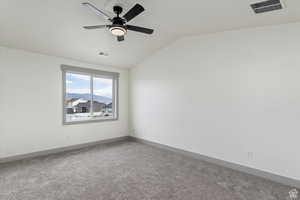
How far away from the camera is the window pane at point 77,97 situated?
4.53m

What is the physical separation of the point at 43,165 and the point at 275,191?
4324 millimetres

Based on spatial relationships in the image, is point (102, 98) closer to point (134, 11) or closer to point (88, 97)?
point (88, 97)

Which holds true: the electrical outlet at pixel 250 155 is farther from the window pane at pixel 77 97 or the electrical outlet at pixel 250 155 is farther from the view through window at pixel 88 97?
the window pane at pixel 77 97

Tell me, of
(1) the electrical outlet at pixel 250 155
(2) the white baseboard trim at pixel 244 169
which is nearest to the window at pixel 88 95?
(2) the white baseboard trim at pixel 244 169

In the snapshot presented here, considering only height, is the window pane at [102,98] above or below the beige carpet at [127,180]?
above

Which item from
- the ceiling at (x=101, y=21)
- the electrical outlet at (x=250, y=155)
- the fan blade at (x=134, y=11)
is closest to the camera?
the fan blade at (x=134, y=11)

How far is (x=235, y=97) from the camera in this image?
320cm

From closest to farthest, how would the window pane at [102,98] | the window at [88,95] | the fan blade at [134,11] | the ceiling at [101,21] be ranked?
the fan blade at [134,11]
the ceiling at [101,21]
the window at [88,95]
the window pane at [102,98]

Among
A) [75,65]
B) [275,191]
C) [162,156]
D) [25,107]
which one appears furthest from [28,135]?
[275,191]

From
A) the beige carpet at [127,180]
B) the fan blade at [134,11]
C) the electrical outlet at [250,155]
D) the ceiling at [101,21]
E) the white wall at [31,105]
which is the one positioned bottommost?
the beige carpet at [127,180]

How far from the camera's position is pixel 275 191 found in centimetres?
244

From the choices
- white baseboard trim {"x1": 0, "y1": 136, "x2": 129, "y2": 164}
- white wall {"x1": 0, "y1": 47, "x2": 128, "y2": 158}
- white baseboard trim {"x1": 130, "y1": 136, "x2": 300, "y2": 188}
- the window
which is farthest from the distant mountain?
white baseboard trim {"x1": 130, "y1": 136, "x2": 300, "y2": 188}

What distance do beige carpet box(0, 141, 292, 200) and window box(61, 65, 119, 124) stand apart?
137 cm

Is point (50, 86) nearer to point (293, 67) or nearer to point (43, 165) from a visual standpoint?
point (43, 165)
